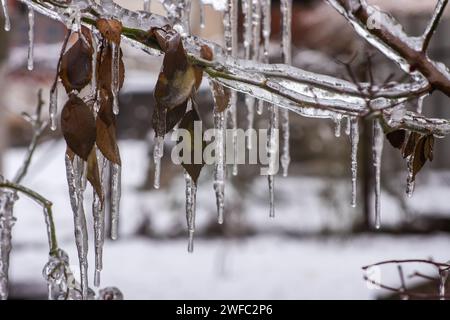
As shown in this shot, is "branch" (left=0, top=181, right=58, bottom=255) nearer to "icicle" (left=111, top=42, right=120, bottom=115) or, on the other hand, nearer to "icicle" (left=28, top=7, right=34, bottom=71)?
"icicle" (left=28, top=7, right=34, bottom=71)

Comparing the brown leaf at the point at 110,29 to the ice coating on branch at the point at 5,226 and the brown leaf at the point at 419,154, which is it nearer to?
the brown leaf at the point at 419,154

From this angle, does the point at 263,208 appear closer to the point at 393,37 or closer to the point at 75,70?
the point at 393,37

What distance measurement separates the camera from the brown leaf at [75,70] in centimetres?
127

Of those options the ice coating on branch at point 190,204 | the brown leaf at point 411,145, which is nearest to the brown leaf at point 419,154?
the brown leaf at point 411,145

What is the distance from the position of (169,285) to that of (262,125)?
1.94 m

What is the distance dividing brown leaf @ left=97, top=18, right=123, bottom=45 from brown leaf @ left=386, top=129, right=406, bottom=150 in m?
0.63

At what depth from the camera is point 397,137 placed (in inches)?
63.9

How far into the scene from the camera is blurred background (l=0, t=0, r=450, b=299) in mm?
8211

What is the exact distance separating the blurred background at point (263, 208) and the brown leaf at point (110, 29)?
241 inches

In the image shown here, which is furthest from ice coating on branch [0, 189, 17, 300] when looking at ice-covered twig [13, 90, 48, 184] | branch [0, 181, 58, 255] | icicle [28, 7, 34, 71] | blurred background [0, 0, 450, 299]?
blurred background [0, 0, 450, 299]

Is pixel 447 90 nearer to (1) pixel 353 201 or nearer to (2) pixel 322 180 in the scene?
(1) pixel 353 201

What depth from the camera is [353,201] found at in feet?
7.26
